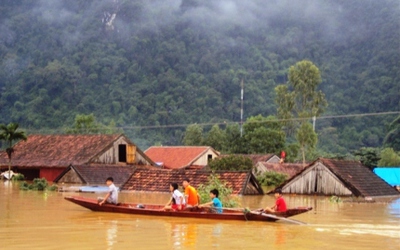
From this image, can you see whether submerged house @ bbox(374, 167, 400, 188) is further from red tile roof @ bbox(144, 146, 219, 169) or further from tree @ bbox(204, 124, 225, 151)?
tree @ bbox(204, 124, 225, 151)

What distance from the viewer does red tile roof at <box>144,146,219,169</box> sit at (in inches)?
2416

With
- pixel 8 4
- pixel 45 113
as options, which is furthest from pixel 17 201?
pixel 8 4

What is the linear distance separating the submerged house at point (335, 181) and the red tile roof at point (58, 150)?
17.4m

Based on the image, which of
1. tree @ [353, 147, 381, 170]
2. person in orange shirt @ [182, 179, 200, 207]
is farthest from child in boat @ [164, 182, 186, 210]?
tree @ [353, 147, 381, 170]

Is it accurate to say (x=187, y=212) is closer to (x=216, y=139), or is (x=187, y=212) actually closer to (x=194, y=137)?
(x=216, y=139)

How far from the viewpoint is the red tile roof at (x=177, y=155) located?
61.4m

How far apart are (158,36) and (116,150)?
264 feet

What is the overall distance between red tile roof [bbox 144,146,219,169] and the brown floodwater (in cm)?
3516

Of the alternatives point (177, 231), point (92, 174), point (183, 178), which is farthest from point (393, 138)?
point (177, 231)

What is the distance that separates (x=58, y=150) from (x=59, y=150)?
0.11 metres

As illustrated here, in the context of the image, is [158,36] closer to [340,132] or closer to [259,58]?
[259,58]

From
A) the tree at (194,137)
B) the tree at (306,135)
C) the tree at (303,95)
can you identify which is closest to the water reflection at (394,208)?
the tree at (306,135)

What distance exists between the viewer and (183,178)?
118 ft

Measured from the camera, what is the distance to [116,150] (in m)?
51.3
